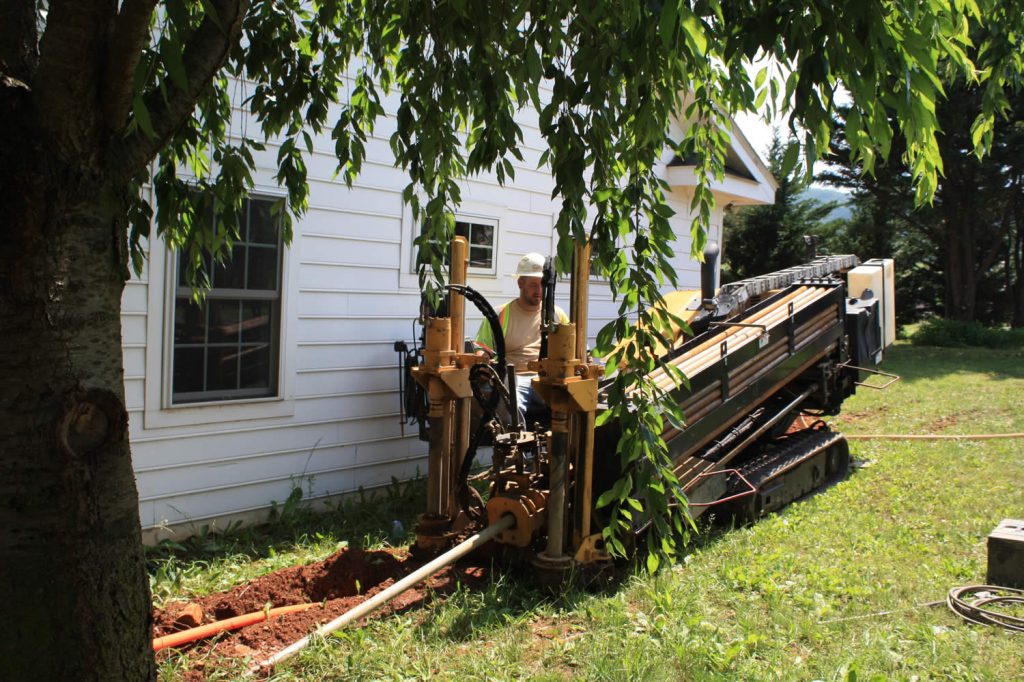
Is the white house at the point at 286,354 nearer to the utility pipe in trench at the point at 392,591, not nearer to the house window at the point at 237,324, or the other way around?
the house window at the point at 237,324

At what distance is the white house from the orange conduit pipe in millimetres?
2072

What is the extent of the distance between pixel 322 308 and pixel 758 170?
27.5ft

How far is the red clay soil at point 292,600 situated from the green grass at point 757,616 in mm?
166

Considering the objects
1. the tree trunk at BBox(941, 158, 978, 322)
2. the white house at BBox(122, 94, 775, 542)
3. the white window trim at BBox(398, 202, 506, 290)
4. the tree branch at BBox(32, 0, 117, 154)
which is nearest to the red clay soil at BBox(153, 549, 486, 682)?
the white house at BBox(122, 94, 775, 542)

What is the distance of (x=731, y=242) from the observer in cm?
2948

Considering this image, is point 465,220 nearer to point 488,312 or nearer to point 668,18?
point 488,312

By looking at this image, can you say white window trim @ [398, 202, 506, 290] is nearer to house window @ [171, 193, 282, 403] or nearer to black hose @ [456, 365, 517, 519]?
house window @ [171, 193, 282, 403]

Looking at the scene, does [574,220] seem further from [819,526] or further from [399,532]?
[819,526]

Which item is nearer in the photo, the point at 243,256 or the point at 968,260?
the point at 243,256

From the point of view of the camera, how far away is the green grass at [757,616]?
11.7 feet

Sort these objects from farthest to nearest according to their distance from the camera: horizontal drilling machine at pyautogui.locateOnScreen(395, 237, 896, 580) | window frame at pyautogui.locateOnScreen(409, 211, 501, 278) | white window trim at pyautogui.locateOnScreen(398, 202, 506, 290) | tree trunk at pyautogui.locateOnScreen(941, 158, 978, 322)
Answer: tree trunk at pyautogui.locateOnScreen(941, 158, 978, 322) → window frame at pyautogui.locateOnScreen(409, 211, 501, 278) → white window trim at pyautogui.locateOnScreen(398, 202, 506, 290) → horizontal drilling machine at pyautogui.locateOnScreen(395, 237, 896, 580)

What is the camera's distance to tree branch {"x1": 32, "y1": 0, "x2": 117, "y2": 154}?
211 cm

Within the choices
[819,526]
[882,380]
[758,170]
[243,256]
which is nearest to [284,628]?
[243,256]

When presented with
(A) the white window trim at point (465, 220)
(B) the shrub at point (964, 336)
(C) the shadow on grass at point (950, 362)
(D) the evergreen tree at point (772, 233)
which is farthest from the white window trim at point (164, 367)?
(D) the evergreen tree at point (772, 233)
